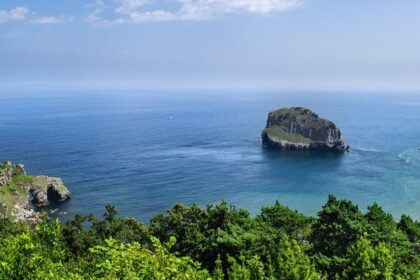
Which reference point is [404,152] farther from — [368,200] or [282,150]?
[368,200]

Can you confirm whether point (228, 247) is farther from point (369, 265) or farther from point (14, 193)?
point (14, 193)

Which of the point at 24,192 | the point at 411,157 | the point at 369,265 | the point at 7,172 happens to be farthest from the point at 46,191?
the point at 411,157

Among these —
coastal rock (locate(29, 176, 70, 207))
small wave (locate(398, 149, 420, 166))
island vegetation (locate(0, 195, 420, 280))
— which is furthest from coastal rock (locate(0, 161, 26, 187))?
small wave (locate(398, 149, 420, 166))

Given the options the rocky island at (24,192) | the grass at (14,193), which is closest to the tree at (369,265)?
the rocky island at (24,192)

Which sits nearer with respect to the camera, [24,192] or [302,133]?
[24,192]

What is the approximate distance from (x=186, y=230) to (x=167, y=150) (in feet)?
405

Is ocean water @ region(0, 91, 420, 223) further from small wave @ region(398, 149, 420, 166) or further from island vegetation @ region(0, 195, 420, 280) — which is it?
island vegetation @ region(0, 195, 420, 280)

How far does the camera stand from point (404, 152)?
167m

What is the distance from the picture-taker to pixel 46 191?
104 metres

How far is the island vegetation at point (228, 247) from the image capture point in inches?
622

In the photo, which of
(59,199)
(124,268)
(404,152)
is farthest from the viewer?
Result: (404,152)

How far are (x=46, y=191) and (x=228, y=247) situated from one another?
3004 inches

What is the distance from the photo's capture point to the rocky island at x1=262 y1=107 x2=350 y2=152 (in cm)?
16705

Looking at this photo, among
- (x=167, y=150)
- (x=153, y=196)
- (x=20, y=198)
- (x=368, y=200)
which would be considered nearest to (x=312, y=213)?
(x=368, y=200)
